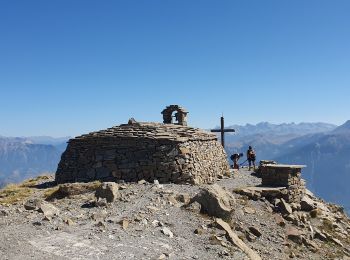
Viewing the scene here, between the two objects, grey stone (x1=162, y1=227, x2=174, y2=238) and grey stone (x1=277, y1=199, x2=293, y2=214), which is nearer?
grey stone (x1=162, y1=227, x2=174, y2=238)

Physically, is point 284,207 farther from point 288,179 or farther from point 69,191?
point 69,191

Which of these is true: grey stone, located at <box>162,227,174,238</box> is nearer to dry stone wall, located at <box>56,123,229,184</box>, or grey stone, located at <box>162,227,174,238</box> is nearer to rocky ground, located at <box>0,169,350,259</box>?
rocky ground, located at <box>0,169,350,259</box>

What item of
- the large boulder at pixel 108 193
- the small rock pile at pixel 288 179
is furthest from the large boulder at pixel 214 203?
the small rock pile at pixel 288 179

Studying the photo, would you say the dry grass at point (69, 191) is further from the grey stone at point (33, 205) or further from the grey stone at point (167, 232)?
the grey stone at point (167, 232)

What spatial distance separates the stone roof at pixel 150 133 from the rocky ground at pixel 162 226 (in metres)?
4.36

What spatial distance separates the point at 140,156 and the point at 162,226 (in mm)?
11408

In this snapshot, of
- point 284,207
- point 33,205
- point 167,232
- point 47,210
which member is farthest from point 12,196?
point 284,207

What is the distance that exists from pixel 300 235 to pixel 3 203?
15.2 m

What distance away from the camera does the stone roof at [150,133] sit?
92.5 ft

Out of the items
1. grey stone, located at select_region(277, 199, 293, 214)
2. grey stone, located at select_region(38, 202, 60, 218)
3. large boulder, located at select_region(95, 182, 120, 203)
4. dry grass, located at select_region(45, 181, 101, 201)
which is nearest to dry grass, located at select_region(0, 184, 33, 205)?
dry grass, located at select_region(45, 181, 101, 201)

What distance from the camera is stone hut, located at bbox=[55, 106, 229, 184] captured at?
1062 inches

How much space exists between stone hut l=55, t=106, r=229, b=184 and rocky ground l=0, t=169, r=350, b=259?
7.30 ft

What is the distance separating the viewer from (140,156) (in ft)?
90.1

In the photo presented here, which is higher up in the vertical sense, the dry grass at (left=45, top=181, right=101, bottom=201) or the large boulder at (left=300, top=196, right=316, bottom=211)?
the dry grass at (left=45, top=181, right=101, bottom=201)
